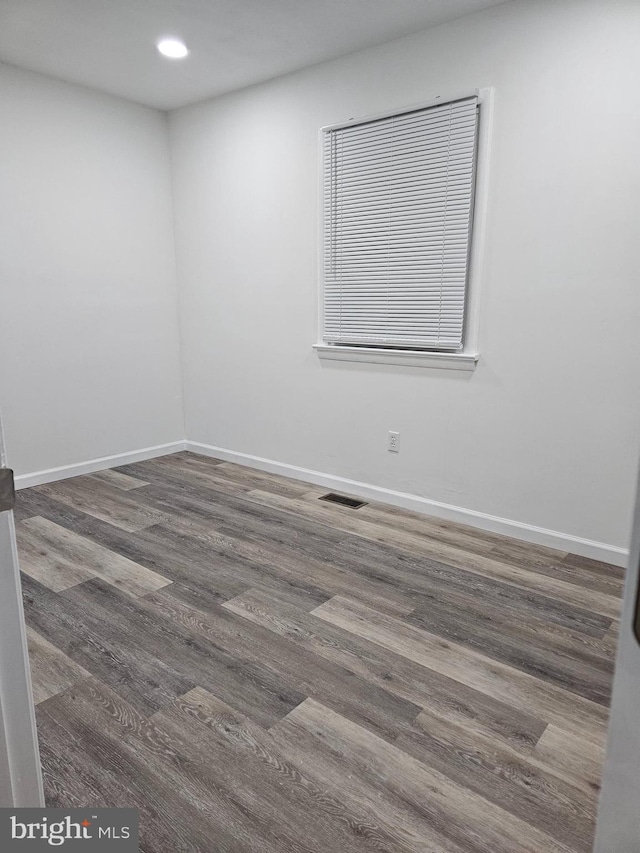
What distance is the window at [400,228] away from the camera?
272cm

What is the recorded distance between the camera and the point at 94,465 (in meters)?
3.87

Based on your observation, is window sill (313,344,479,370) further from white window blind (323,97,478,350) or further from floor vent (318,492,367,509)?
floor vent (318,492,367,509)

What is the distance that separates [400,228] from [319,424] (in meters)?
1.29

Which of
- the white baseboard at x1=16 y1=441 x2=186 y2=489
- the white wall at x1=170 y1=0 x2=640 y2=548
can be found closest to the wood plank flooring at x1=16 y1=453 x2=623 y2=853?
the white wall at x1=170 y1=0 x2=640 y2=548

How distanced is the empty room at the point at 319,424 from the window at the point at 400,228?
16 mm

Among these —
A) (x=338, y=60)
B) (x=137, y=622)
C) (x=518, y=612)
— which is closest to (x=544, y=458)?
(x=518, y=612)

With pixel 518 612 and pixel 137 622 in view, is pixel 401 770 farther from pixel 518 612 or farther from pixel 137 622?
pixel 137 622

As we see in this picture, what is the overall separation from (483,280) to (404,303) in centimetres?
45

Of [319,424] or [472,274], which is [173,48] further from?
[319,424]

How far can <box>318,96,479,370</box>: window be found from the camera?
2.72 metres

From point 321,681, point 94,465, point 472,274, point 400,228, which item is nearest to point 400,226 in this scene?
point 400,228

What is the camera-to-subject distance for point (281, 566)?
97.9 inches

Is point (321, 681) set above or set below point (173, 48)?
below

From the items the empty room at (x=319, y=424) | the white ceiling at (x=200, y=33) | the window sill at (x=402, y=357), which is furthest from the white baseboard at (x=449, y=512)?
the white ceiling at (x=200, y=33)
